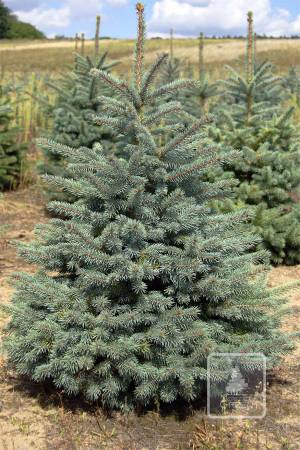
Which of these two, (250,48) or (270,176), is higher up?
(250,48)

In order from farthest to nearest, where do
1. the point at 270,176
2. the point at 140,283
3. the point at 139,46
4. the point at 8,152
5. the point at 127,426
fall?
the point at 8,152, the point at 270,176, the point at 139,46, the point at 127,426, the point at 140,283

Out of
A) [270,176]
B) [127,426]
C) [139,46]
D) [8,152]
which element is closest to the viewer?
[127,426]

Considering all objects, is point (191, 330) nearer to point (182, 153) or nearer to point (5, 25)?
point (182, 153)

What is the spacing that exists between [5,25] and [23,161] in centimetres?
9188

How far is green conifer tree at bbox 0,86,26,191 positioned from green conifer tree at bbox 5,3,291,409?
5749 mm

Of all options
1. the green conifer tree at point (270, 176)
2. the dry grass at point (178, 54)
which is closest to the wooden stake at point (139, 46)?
the green conifer tree at point (270, 176)

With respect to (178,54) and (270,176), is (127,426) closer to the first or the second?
(270,176)

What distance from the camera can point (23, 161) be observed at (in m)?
9.43

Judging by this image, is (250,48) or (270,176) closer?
(270,176)

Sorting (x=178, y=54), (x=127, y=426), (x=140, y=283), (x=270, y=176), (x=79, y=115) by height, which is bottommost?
(x=127, y=426)

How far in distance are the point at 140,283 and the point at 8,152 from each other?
6.83 metres

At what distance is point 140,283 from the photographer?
123 inches

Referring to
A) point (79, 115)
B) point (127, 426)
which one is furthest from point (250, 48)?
point (127, 426)

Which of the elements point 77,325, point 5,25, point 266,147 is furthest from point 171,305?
point 5,25
